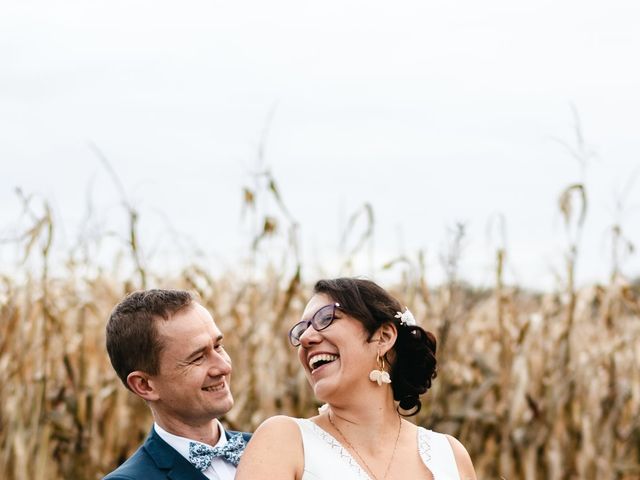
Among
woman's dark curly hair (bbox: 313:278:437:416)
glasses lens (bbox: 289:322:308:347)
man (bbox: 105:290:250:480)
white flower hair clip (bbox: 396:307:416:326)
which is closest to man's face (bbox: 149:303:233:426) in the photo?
man (bbox: 105:290:250:480)

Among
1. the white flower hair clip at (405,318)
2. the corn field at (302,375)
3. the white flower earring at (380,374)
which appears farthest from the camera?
the corn field at (302,375)

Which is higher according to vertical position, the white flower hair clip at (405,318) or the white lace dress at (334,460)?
the white flower hair clip at (405,318)

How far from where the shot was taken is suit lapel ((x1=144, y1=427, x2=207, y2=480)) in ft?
9.07

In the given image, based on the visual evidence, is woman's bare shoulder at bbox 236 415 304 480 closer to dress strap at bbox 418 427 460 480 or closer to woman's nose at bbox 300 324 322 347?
woman's nose at bbox 300 324 322 347

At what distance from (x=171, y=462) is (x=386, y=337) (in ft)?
2.20

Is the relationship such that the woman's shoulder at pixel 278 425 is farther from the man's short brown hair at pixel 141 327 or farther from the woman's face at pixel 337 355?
the man's short brown hair at pixel 141 327

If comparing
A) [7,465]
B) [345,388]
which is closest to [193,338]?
[345,388]

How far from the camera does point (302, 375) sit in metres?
4.89

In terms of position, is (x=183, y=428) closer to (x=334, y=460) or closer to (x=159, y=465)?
(x=159, y=465)

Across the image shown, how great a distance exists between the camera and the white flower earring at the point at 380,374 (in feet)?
8.96

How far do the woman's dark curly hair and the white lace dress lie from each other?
0.16m

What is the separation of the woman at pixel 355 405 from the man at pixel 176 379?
0.26 meters

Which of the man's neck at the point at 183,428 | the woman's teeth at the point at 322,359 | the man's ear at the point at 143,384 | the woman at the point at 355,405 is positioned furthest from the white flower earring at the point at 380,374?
the man's ear at the point at 143,384

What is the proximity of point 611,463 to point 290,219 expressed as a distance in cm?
193
